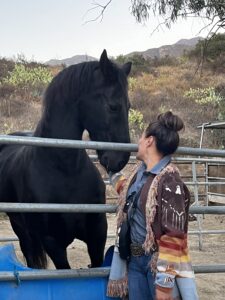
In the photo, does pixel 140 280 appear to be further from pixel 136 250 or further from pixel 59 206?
pixel 59 206

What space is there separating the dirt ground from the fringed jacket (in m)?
2.71

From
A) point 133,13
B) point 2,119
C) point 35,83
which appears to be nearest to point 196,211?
point 133,13

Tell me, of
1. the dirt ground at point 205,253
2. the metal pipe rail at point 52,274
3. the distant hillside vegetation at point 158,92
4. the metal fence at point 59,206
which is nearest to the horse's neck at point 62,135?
the metal fence at point 59,206

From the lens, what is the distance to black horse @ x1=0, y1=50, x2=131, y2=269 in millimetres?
3016

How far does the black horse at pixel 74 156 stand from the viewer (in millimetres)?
3016

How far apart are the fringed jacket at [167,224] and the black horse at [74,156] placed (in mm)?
733

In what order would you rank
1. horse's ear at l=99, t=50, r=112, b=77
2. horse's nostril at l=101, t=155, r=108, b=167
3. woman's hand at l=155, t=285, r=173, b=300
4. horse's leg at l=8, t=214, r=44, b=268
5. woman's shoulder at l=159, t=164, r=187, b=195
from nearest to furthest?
woman's hand at l=155, t=285, r=173, b=300 < woman's shoulder at l=159, t=164, r=187, b=195 < horse's nostril at l=101, t=155, r=108, b=167 < horse's ear at l=99, t=50, r=112, b=77 < horse's leg at l=8, t=214, r=44, b=268

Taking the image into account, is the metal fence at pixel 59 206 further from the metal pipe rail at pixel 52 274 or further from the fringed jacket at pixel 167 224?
the fringed jacket at pixel 167 224

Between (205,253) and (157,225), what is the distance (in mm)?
5215

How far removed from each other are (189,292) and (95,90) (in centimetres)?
→ 151

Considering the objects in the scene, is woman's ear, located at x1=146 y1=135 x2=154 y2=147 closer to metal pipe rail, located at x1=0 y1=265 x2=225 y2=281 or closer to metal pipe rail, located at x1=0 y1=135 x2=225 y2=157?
metal pipe rail, located at x1=0 y1=135 x2=225 y2=157

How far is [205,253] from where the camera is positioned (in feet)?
23.2

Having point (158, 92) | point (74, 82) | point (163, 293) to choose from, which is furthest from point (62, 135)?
point (158, 92)

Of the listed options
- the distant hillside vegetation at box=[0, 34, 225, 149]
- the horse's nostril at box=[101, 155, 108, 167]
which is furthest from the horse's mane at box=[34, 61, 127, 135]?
the distant hillside vegetation at box=[0, 34, 225, 149]
